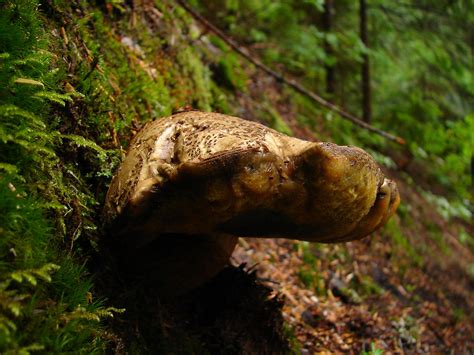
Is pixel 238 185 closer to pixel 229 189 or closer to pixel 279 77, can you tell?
pixel 229 189

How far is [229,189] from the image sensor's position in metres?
1.76

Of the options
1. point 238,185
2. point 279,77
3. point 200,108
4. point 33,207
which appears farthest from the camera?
point 279,77

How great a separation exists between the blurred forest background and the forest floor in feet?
0.07

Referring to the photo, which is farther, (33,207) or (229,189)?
(229,189)

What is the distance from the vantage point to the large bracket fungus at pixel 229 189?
1.77 meters

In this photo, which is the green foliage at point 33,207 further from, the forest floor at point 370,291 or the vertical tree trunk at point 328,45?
the vertical tree trunk at point 328,45

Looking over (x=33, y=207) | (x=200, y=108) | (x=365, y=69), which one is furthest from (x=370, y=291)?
(x=365, y=69)

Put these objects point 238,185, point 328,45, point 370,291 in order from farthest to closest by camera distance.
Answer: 1. point 328,45
2. point 370,291
3. point 238,185

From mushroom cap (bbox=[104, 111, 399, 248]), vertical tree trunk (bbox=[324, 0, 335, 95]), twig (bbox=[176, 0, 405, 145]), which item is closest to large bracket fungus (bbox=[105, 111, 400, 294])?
mushroom cap (bbox=[104, 111, 399, 248])

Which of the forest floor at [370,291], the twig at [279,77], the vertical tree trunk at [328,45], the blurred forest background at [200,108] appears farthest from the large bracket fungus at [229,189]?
the vertical tree trunk at [328,45]

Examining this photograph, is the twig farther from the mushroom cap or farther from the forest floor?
the mushroom cap

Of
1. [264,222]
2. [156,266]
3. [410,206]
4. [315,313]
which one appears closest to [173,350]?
[156,266]

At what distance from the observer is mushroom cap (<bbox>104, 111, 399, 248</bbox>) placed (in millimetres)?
1769

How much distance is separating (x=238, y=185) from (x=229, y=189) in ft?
0.13
